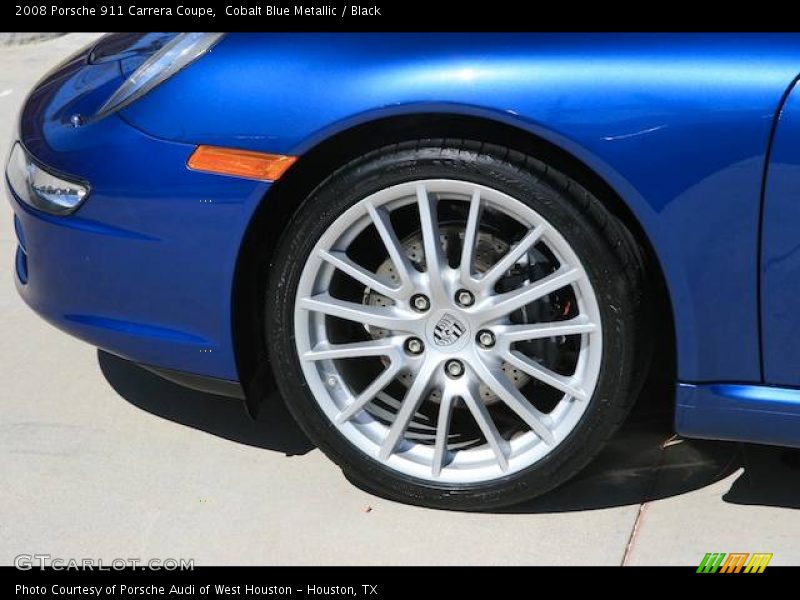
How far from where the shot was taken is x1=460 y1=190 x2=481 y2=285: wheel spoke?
8.73ft

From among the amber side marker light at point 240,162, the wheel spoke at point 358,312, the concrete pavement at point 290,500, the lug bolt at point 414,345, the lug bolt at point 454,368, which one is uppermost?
the amber side marker light at point 240,162

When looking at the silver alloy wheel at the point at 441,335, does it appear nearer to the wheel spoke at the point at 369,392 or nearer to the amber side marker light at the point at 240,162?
the wheel spoke at the point at 369,392

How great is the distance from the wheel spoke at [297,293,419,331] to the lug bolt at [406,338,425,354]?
0.13 ft

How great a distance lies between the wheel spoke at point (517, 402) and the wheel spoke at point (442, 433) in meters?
0.10

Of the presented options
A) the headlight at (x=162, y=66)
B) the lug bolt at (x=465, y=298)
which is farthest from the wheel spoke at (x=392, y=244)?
the headlight at (x=162, y=66)

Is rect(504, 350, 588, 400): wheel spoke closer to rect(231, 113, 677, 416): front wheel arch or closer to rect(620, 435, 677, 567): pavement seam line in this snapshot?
rect(231, 113, 677, 416): front wheel arch

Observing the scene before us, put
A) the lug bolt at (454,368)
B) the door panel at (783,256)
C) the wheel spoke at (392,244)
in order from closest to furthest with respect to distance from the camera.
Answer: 1. the door panel at (783,256)
2. the wheel spoke at (392,244)
3. the lug bolt at (454,368)

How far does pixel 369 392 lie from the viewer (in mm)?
2871

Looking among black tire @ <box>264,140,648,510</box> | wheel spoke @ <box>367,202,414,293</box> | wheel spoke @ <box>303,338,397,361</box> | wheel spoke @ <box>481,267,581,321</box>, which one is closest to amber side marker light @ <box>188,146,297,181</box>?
black tire @ <box>264,140,648,510</box>

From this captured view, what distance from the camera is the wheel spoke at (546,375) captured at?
2.74m

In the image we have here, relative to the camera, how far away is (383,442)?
115 inches

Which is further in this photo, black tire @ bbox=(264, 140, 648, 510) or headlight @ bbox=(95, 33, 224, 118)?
headlight @ bbox=(95, 33, 224, 118)
